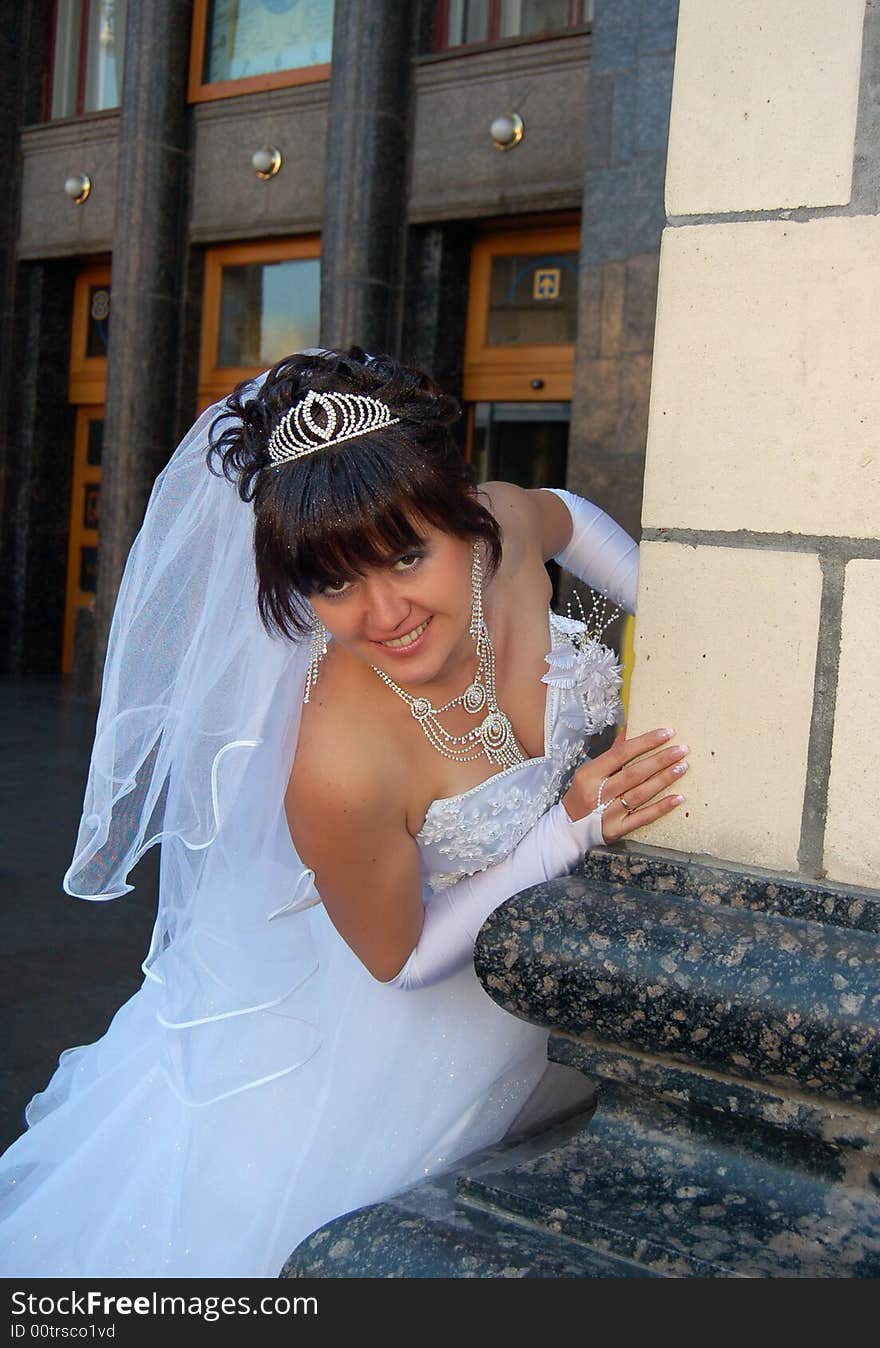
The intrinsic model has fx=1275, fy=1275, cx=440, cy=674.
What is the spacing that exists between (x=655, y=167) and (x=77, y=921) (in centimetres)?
488

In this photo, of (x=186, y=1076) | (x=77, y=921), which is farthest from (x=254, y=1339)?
(x=77, y=921)

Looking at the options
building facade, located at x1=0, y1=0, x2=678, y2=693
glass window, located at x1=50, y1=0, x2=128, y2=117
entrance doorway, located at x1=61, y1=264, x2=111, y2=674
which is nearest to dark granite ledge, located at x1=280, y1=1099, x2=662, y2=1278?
building facade, located at x1=0, y1=0, x2=678, y2=693

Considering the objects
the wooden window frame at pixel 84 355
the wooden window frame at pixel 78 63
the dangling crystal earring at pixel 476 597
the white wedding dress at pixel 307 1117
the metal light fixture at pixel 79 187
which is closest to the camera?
the white wedding dress at pixel 307 1117

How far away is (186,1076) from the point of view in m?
2.30

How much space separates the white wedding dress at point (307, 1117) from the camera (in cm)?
208

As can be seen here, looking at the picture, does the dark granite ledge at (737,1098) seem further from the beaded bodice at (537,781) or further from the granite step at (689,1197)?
the beaded bodice at (537,781)

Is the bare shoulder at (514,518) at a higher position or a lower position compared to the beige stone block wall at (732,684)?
higher

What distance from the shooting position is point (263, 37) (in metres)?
9.77

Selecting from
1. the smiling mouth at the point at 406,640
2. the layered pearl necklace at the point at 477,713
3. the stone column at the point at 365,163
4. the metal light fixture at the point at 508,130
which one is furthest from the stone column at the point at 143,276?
the smiling mouth at the point at 406,640

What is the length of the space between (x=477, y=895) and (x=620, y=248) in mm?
5731

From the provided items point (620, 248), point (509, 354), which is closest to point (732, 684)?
point (620, 248)

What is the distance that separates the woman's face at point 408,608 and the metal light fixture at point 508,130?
6841 mm

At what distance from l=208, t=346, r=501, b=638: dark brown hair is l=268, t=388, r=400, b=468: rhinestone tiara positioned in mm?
13

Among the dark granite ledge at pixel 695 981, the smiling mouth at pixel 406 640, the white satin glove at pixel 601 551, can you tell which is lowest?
the dark granite ledge at pixel 695 981
